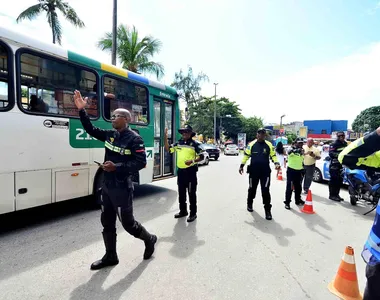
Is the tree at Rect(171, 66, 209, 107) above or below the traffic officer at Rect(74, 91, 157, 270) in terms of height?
above

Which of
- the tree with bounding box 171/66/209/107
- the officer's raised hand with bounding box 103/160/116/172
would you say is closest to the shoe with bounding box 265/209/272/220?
the officer's raised hand with bounding box 103/160/116/172

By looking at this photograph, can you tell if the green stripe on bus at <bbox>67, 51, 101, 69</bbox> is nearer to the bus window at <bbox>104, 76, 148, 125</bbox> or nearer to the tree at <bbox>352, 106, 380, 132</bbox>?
the bus window at <bbox>104, 76, 148, 125</bbox>

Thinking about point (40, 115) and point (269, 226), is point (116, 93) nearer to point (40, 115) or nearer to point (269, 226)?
point (40, 115)

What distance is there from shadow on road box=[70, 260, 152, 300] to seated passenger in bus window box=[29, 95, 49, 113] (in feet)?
9.12

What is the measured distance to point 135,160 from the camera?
285 cm

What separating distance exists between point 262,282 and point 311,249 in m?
1.33

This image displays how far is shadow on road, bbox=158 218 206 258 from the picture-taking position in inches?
134

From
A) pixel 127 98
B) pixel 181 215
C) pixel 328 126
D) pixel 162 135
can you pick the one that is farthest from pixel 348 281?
pixel 328 126

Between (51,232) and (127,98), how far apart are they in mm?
3212

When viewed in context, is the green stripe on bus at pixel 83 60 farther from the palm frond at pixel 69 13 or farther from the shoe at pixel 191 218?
the palm frond at pixel 69 13

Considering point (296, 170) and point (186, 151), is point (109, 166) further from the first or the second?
point (296, 170)

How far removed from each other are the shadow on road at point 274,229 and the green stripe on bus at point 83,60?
4.39 m

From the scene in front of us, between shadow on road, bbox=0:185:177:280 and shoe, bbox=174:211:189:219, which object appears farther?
shoe, bbox=174:211:189:219

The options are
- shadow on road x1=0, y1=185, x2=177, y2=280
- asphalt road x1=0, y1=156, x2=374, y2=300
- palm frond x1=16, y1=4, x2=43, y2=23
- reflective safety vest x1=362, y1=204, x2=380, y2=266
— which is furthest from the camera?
palm frond x1=16, y1=4, x2=43, y2=23
